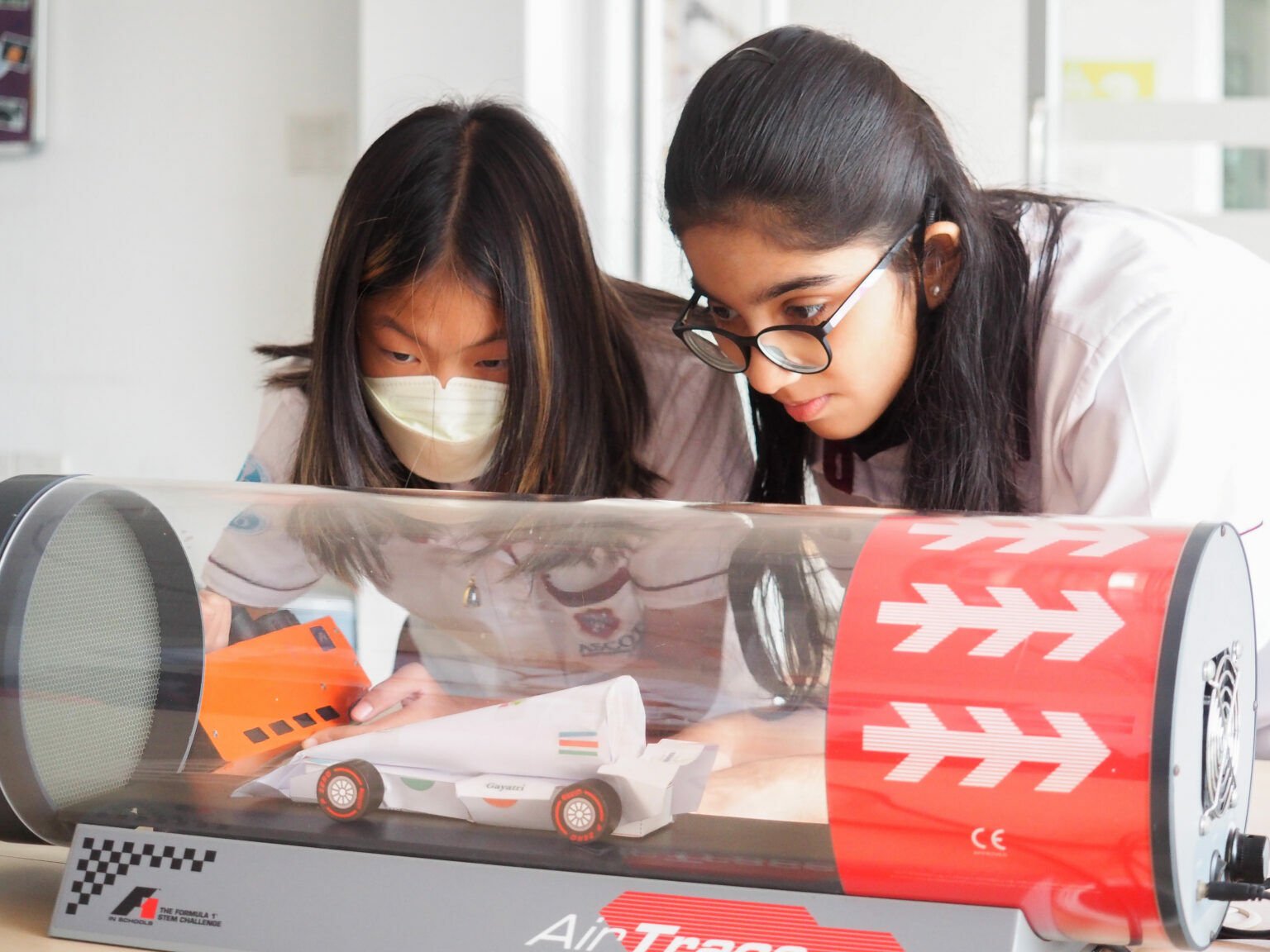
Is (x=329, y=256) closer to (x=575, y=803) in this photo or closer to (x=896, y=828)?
(x=575, y=803)

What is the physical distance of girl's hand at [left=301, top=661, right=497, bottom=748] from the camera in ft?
2.56

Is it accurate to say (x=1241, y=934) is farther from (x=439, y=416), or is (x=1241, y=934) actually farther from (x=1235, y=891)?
(x=439, y=416)

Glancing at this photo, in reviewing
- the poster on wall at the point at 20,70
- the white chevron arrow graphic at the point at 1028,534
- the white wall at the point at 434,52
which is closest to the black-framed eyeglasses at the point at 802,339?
the white chevron arrow graphic at the point at 1028,534

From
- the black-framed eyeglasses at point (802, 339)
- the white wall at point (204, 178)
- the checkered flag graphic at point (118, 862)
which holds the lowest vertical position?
the checkered flag graphic at point (118, 862)

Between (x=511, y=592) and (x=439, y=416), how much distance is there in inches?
15.2

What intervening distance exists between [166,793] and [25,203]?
2.36 metres

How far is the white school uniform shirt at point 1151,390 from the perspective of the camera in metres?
0.96

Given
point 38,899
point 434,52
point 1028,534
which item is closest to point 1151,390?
point 1028,534

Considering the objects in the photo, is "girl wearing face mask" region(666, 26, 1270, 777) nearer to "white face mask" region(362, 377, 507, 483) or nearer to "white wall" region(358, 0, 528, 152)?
"white face mask" region(362, 377, 507, 483)

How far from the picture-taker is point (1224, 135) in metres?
2.53

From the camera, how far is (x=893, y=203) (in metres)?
1.02

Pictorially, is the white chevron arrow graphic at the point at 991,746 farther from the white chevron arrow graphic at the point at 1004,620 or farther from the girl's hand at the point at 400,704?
the girl's hand at the point at 400,704

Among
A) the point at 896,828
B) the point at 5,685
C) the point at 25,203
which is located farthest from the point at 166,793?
the point at 25,203

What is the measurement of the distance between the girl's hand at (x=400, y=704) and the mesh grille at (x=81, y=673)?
12 centimetres
